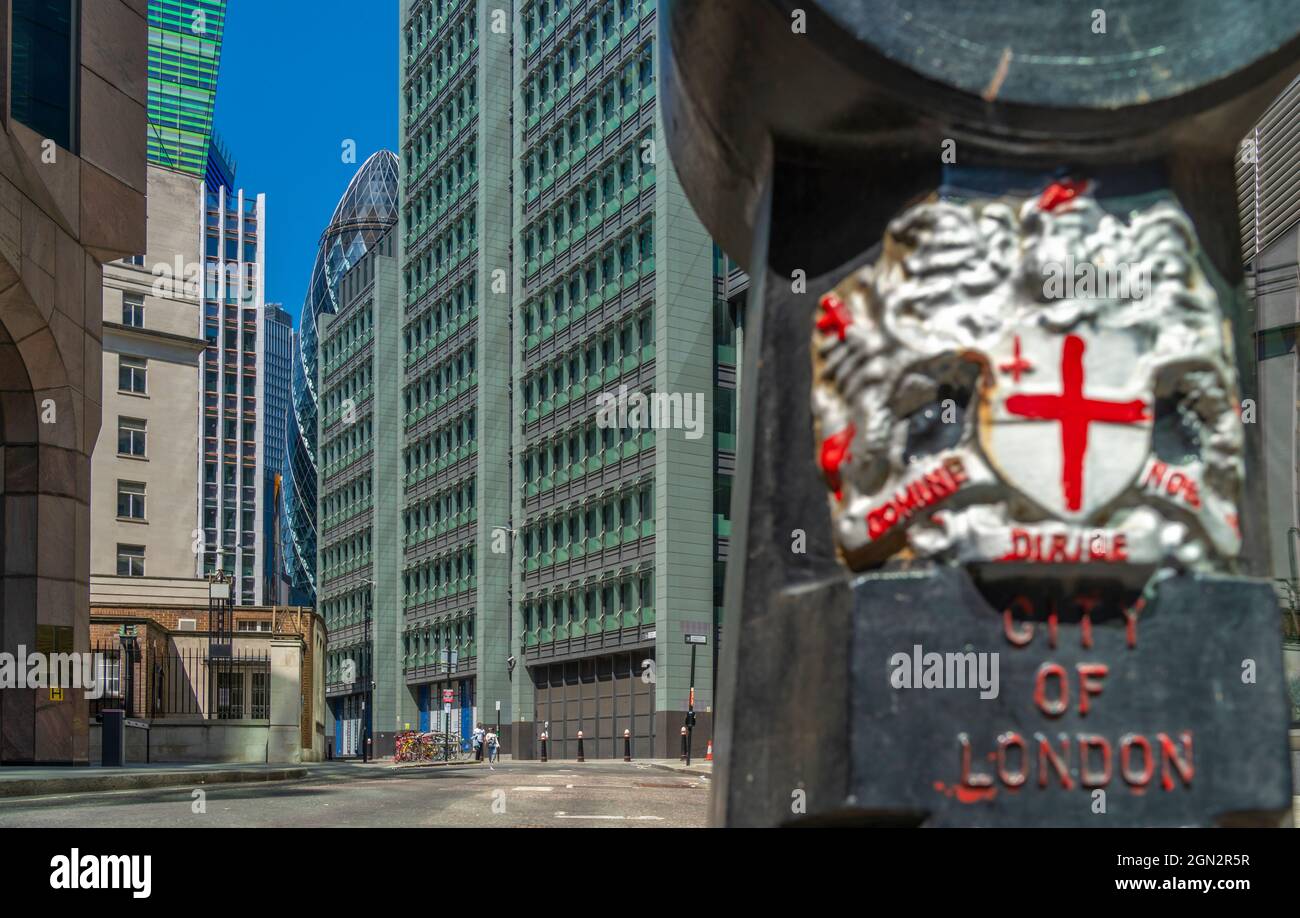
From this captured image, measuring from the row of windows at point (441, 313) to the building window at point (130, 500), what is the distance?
26247mm

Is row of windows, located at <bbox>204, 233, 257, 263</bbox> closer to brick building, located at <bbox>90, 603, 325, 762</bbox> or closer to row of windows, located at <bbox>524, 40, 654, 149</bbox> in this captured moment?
row of windows, located at <bbox>524, 40, 654, 149</bbox>

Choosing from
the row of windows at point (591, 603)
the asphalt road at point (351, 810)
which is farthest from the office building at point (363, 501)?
the asphalt road at point (351, 810)

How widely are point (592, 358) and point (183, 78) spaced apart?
91.7m

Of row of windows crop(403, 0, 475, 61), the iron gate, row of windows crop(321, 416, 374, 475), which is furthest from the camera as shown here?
row of windows crop(321, 416, 374, 475)

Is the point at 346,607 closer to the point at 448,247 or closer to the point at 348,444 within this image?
the point at 348,444

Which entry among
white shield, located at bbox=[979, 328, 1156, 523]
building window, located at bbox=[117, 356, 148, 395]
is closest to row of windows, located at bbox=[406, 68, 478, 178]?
building window, located at bbox=[117, 356, 148, 395]

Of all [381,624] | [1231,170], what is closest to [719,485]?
[381,624]

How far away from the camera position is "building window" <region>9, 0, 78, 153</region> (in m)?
26.5

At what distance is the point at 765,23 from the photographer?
4426mm

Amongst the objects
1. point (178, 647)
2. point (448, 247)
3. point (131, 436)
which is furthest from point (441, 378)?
point (178, 647)

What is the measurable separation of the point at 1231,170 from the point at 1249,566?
123 centimetres

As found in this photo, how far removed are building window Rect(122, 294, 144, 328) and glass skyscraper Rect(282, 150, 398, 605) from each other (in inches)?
2927
